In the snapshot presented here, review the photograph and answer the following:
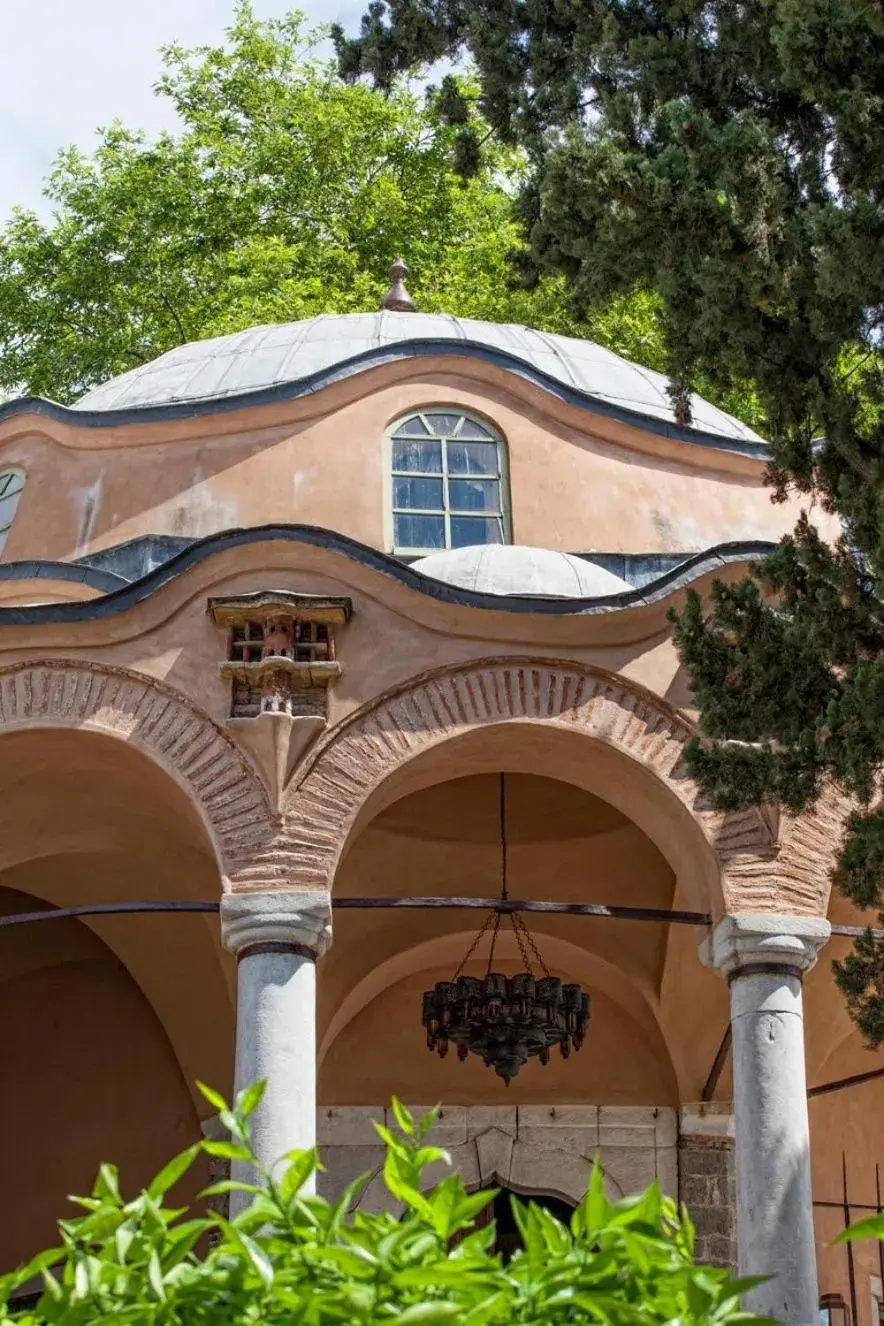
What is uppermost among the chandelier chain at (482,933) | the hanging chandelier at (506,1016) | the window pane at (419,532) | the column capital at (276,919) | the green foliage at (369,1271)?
the window pane at (419,532)

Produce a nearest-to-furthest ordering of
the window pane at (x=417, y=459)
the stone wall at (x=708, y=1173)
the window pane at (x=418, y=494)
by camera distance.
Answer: the stone wall at (x=708, y=1173) < the window pane at (x=418, y=494) < the window pane at (x=417, y=459)

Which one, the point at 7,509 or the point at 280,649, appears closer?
the point at 280,649

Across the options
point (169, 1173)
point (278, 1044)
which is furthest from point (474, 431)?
point (169, 1173)

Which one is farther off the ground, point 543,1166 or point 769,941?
point 769,941

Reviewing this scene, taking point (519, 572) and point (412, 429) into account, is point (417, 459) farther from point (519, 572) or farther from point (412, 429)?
point (519, 572)

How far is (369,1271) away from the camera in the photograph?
2.86 metres

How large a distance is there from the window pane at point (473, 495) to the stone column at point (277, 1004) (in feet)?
11.7

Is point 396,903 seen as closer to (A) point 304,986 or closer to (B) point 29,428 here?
(A) point 304,986

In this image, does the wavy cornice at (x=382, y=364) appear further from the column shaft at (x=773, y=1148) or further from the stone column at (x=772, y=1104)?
the column shaft at (x=773, y=1148)

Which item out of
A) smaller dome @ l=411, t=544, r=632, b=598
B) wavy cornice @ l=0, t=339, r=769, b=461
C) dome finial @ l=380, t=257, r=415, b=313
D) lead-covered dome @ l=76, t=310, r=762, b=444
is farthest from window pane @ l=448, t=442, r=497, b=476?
dome finial @ l=380, t=257, r=415, b=313

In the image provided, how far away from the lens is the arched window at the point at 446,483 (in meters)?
11.4

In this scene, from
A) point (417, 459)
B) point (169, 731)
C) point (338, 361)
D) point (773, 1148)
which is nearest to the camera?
point (773, 1148)

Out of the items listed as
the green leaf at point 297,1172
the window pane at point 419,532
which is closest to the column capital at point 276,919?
the window pane at point 419,532

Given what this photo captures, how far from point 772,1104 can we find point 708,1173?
3112 mm
